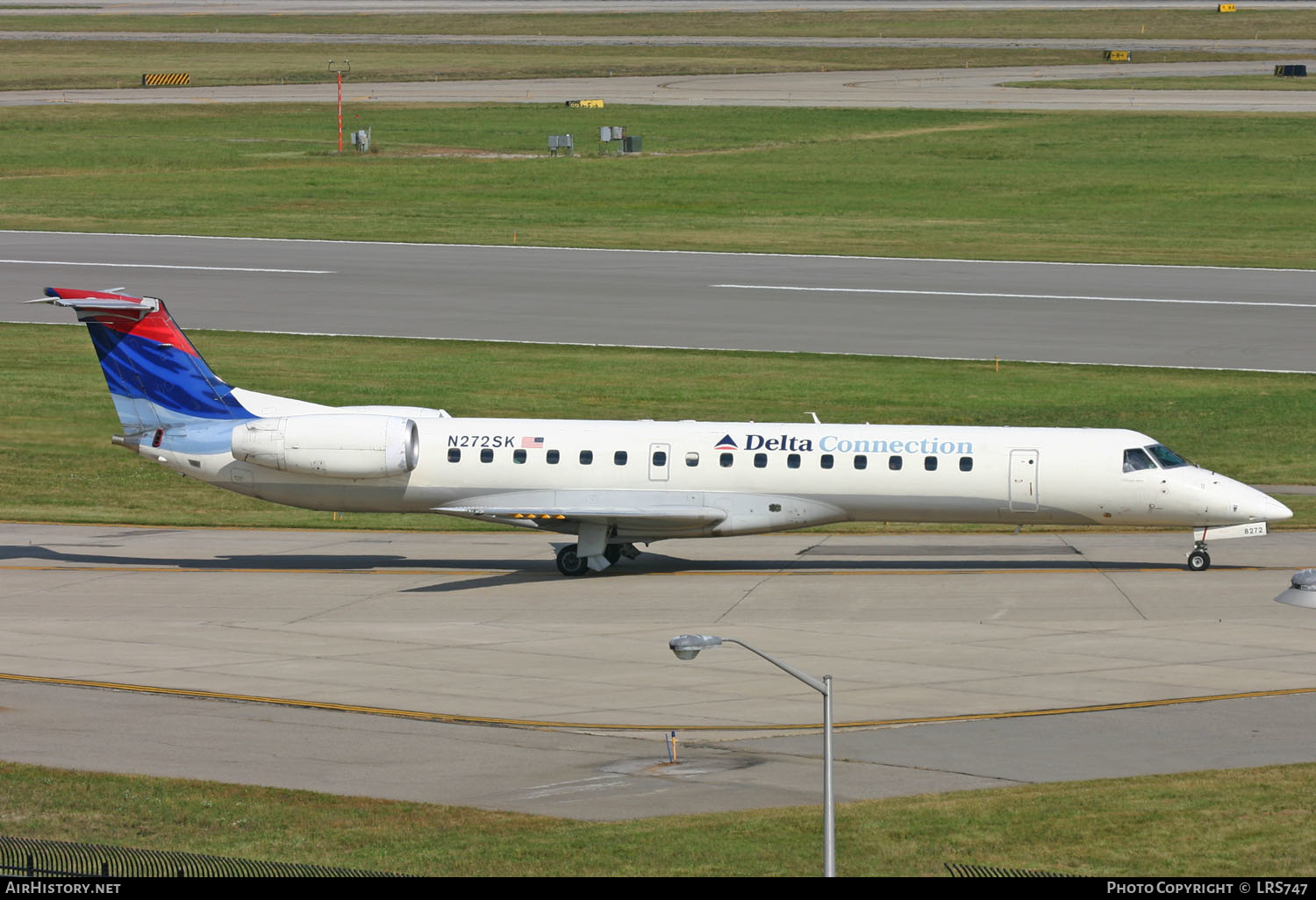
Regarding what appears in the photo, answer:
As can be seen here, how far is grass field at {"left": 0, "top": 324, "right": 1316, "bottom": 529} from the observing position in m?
46.5

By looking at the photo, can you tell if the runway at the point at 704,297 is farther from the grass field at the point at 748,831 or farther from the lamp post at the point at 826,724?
the lamp post at the point at 826,724

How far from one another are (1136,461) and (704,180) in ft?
187

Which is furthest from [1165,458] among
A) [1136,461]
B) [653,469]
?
[653,469]

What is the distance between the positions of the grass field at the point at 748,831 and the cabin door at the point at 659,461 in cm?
1533

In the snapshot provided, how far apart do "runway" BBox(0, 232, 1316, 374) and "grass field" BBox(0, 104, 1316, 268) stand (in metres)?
3.63

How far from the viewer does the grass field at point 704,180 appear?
79.3m

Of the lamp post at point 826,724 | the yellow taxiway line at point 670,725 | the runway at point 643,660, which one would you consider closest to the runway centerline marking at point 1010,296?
the runway at point 643,660

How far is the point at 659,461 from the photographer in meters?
37.3

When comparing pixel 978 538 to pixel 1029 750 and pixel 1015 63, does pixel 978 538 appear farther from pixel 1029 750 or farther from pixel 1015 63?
pixel 1015 63

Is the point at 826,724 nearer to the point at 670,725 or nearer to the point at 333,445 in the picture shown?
the point at 670,725

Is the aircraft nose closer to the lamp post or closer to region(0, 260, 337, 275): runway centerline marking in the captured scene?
the lamp post

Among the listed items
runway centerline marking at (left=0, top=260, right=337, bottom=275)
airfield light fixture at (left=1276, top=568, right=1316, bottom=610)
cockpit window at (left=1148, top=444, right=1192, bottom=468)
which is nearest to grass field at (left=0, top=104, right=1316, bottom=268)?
runway centerline marking at (left=0, top=260, right=337, bottom=275)
